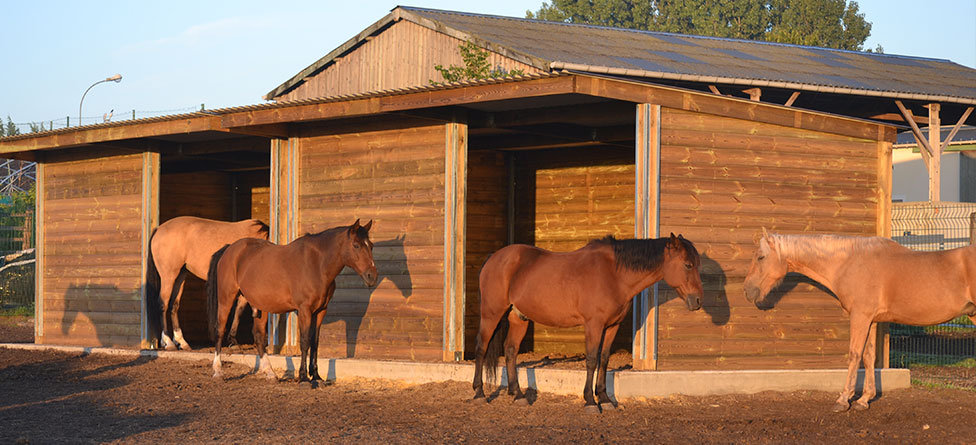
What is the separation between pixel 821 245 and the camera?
29.6 feet

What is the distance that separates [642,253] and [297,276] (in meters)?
3.81

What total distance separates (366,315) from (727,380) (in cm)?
414

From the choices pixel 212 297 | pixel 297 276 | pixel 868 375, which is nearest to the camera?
pixel 868 375

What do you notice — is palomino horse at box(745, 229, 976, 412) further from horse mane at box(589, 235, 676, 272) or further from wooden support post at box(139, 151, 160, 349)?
wooden support post at box(139, 151, 160, 349)

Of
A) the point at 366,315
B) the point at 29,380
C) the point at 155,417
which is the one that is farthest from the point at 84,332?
the point at 155,417

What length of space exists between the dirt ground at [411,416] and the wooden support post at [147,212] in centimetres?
276

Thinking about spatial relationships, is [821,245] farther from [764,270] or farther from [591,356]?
[591,356]

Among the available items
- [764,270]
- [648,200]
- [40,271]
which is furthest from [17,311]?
[764,270]

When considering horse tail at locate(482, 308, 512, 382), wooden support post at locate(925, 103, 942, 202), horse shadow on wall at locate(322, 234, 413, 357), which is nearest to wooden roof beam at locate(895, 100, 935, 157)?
wooden support post at locate(925, 103, 942, 202)

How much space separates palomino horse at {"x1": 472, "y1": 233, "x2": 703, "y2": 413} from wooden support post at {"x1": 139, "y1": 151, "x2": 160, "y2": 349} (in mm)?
6322

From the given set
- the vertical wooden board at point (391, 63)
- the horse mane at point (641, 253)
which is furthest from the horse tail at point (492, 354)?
the vertical wooden board at point (391, 63)

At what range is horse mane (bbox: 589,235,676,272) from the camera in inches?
326

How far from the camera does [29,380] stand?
1098 cm

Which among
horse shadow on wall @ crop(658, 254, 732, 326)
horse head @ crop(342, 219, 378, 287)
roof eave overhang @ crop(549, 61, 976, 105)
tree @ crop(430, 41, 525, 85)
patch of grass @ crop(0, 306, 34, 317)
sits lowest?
patch of grass @ crop(0, 306, 34, 317)
